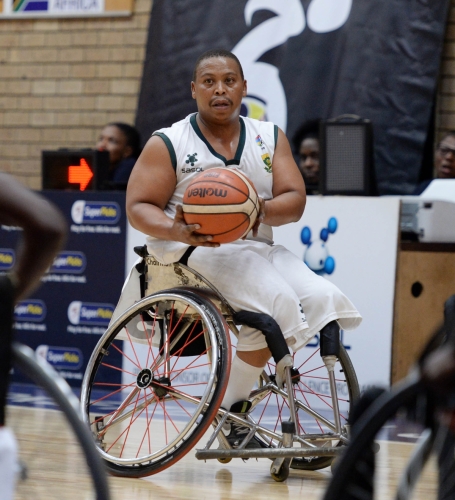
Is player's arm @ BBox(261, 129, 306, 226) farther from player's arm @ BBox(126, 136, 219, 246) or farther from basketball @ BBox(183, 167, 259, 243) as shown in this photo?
player's arm @ BBox(126, 136, 219, 246)

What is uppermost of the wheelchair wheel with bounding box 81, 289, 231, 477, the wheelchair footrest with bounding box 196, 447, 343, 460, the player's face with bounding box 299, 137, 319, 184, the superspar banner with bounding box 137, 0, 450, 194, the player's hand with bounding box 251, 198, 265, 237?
the superspar banner with bounding box 137, 0, 450, 194

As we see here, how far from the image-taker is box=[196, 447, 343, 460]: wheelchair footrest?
10.9 ft

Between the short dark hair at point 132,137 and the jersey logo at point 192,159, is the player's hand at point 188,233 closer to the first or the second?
the jersey logo at point 192,159

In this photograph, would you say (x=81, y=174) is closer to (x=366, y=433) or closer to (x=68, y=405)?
(x=68, y=405)

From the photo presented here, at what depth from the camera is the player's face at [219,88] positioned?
375 cm

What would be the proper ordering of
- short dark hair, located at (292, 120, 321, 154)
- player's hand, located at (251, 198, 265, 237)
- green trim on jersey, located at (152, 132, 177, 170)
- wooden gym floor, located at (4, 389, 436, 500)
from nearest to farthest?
wooden gym floor, located at (4, 389, 436, 500), player's hand, located at (251, 198, 265, 237), green trim on jersey, located at (152, 132, 177, 170), short dark hair, located at (292, 120, 321, 154)

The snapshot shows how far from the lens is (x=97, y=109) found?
9078mm

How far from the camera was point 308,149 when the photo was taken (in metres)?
7.11

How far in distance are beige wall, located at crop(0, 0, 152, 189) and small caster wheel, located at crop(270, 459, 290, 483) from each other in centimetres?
574

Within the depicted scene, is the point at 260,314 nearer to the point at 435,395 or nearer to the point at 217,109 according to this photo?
the point at 217,109

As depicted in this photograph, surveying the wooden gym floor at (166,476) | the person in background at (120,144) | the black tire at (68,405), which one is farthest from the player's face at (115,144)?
the black tire at (68,405)

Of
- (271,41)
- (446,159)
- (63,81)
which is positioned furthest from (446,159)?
(63,81)

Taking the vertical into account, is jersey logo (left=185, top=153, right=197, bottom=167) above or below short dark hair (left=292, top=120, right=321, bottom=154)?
below

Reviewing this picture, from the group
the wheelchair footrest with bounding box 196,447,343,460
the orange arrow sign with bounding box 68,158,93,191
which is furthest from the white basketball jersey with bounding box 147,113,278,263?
the orange arrow sign with bounding box 68,158,93,191
